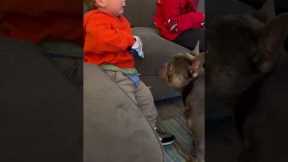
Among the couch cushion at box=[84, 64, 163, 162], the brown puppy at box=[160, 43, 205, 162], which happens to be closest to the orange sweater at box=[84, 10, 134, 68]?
the brown puppy at box=[160, 43, 205, 162]

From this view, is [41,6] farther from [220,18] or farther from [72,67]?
[220,18]

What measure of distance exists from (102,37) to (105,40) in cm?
1

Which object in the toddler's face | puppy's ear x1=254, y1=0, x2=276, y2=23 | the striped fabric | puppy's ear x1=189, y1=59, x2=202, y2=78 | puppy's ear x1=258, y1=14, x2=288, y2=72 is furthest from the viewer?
the striped fabric

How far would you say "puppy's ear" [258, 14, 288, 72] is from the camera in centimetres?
82

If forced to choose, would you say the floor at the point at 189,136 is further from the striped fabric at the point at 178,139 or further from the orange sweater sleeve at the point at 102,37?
the orange sweater sleeve at the point at 102,37

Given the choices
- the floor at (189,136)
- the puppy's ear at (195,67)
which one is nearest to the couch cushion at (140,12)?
the floor at (189,136)

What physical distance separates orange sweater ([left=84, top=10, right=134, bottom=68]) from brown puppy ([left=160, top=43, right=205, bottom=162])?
0.16 meters

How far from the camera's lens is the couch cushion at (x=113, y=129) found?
3.29 feet

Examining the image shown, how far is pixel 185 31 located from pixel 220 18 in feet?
2.45

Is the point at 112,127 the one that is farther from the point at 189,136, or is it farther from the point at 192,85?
the point at 189,136

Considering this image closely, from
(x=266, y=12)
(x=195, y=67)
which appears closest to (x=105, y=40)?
(x=195, y=67)

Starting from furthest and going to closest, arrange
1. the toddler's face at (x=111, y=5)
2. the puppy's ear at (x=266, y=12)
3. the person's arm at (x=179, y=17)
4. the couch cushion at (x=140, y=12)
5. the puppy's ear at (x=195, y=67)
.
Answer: the couch cushion at (x=140, y=12) → the person's arm at (x=179, y=17) → the toddler's face at (x=111, y=5) → the puppy's ear at (x=195, y=67) → the puppy's ear at (x=266, y=12)

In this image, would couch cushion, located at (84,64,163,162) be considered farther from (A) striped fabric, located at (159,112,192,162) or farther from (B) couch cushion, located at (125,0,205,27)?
(B) couch cushion, located at (125,0,205,27)

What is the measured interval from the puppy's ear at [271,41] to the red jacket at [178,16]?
0.81 meters
